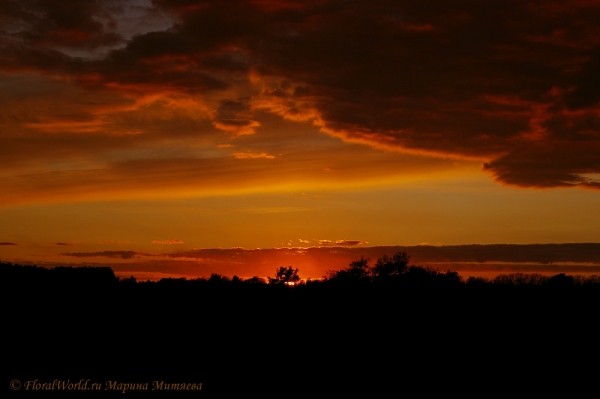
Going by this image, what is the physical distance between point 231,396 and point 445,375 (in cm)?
1252

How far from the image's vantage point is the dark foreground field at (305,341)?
33969 millimetres

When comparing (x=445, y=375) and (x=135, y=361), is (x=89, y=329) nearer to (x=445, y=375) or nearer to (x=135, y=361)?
(x=135, y=361)

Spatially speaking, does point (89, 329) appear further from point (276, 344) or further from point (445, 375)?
point (445, 375)

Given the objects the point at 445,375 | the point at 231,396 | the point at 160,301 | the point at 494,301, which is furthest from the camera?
the point at 160,301

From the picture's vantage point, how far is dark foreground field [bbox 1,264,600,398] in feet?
111

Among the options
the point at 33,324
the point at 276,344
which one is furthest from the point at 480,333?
the point at 33,324

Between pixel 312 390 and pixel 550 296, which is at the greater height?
pixel 550 296

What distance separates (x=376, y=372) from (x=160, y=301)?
1029 inches

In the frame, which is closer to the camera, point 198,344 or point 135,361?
point 135,361

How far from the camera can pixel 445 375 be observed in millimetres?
36156

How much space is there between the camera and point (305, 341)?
42438mm

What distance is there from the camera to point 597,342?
40.3 meters

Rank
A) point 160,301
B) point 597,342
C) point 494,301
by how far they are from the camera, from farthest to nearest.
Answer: point 160,301 → point 494,301 → point 597,342

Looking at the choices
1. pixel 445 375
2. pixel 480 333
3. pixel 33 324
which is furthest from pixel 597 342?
pixel 33 324
